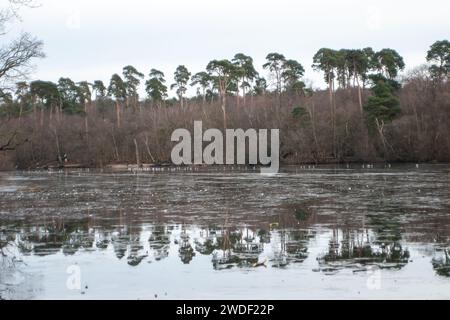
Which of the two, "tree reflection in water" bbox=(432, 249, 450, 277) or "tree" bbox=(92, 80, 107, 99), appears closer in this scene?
"tree reflection in water" bbox=(432, 249, 450, 277)

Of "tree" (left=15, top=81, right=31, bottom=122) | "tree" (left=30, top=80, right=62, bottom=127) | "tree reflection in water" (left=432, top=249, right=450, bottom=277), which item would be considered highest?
"tree" (left=30, top=80, right=62, bottom=127)

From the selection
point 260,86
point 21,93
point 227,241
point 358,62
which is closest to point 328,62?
point 358,62

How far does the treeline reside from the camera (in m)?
67.6

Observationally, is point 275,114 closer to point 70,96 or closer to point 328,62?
point 328,62

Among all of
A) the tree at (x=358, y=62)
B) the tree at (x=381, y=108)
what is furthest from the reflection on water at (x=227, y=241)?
the tree at (x=358, y=62)

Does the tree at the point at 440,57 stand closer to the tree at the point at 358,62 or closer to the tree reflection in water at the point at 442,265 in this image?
the tree at the point at 358,62

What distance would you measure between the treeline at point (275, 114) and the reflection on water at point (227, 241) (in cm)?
3310

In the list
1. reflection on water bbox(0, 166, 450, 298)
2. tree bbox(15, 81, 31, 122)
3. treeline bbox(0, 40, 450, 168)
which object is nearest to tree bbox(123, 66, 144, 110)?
treeline bbox(0, 40, 450, 168)

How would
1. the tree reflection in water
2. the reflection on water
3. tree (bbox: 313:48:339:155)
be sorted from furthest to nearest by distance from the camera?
tree (bbox: 313:48:339:155) < the tree reflection in water < the reflection on water

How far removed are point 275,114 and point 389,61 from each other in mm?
17425

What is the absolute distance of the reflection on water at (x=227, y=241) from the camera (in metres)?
9.40

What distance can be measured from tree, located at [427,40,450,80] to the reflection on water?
58.4m

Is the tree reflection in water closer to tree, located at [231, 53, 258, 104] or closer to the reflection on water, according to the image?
the reflection on water
